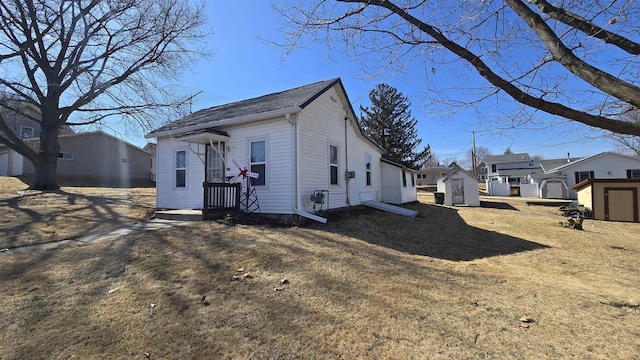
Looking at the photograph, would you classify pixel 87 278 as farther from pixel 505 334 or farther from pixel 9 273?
pixel 505 334

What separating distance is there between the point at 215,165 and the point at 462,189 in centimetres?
1724

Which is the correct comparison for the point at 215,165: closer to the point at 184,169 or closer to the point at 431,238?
the point at 184,169

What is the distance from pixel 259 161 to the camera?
9.35 meters

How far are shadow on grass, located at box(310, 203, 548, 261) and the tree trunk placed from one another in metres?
16.5

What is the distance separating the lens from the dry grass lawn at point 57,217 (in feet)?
23.0

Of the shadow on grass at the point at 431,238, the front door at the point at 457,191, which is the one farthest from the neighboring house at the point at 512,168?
the shadow on grass at the point at 431,238

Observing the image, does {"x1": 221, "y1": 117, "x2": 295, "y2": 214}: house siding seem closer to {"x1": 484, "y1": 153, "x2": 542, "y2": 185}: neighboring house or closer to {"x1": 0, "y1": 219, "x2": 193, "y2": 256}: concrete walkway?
{"x1": 0, "y1": 219, "x2": 193, "y2": 256}: concrete walkway

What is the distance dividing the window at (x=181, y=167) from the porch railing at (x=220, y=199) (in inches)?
117

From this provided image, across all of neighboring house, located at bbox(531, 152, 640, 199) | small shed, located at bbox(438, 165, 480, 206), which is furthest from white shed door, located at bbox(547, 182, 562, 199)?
small shed, located at bbox(438, 165, 480, 206)

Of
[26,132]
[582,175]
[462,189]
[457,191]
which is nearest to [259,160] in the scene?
[457,191]

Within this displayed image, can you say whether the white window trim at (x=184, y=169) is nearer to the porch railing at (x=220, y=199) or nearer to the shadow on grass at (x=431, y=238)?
the porch railing at (x=220, y=199)

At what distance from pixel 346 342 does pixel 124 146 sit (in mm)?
30944

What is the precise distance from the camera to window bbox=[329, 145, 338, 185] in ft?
35.7

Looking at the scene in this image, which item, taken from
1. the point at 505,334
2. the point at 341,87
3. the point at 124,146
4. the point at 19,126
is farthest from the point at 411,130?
the point at 19,126
